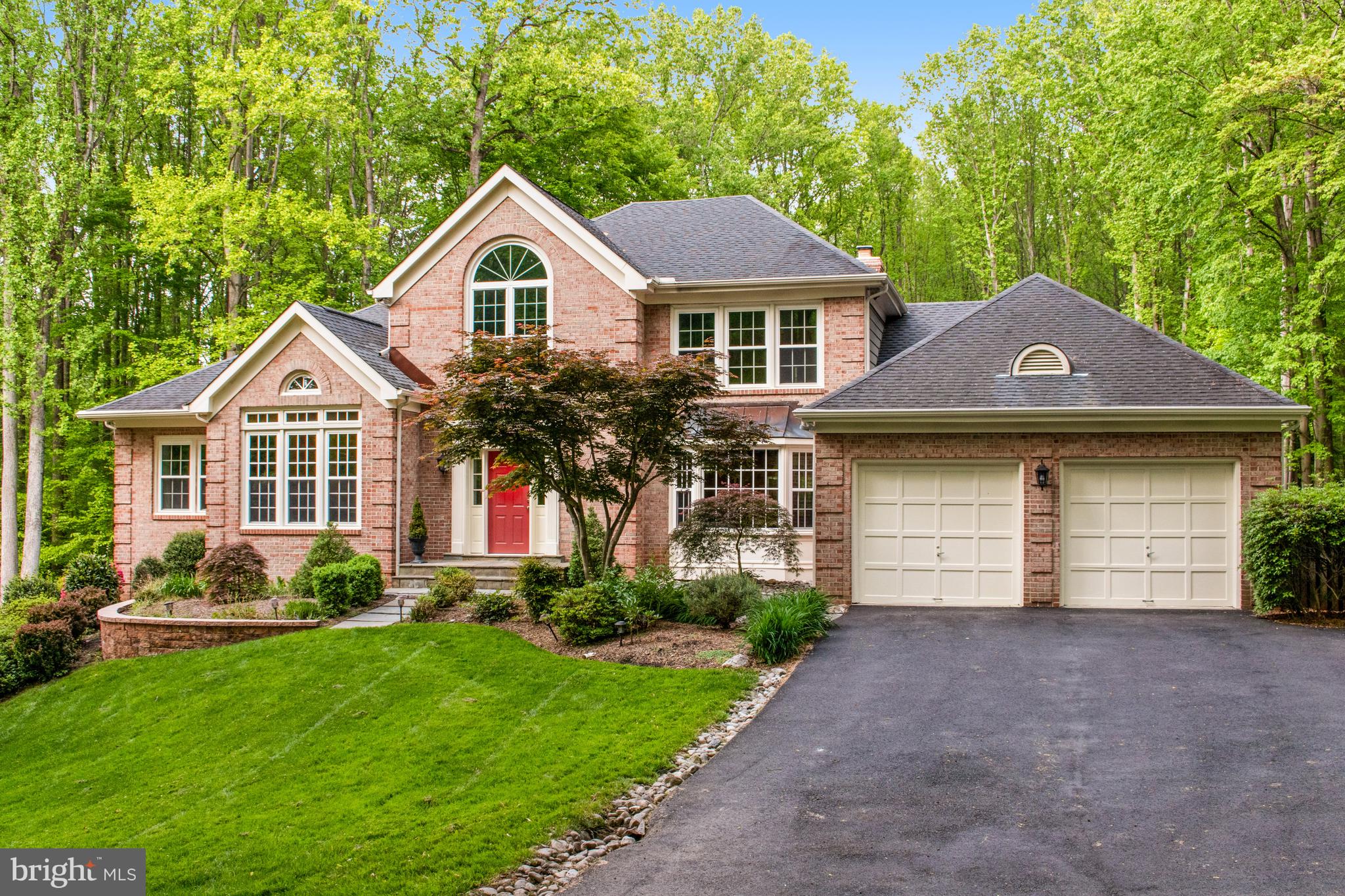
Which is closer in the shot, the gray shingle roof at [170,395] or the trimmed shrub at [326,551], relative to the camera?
the trimmed shrub at [326,551]

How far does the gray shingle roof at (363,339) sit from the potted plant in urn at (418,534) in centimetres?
247

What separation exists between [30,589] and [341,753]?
14725 millimetres

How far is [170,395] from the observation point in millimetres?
21375

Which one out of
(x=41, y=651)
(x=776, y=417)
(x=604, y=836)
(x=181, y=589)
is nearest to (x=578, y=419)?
(x=776, y=417)

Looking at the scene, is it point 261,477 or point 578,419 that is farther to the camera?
point 261,477

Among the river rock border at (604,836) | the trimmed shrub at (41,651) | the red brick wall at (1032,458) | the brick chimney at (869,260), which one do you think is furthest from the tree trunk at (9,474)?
the river rock border at (604,836)

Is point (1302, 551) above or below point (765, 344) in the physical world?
below

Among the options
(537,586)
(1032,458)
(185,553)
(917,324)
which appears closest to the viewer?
(537,586)

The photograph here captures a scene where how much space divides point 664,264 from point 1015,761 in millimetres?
13651

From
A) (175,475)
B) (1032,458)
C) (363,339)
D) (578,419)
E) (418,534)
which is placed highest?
(363,339)

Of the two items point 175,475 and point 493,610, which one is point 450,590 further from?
point 175,475

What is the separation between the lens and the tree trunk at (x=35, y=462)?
2470cm

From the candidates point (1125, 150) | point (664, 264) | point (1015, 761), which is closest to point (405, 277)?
point (664, 264)

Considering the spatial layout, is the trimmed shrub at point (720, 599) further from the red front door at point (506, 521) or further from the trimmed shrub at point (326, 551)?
the trimmed shrub at point (326, 551)
